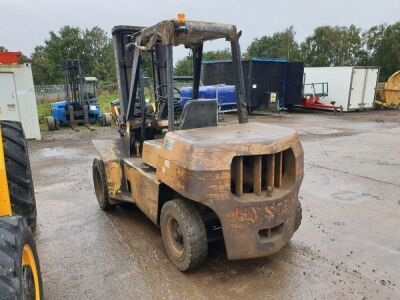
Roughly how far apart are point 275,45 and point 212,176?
49.5 meters

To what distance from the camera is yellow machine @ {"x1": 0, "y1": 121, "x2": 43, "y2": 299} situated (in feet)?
6.84

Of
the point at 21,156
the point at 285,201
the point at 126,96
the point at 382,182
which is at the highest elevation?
the point at 126,96

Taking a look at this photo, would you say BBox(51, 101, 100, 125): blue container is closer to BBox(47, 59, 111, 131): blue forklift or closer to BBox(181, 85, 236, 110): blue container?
BBox(47, 59, 111, 131): blue forklift

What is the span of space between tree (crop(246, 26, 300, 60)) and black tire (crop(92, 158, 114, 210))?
40.2 meters

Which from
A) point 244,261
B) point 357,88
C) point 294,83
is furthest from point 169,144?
point 357,88

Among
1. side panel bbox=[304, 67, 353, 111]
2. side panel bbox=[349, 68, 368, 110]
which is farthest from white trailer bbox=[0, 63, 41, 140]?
side panel bbox=[349, 68, 368, 110]

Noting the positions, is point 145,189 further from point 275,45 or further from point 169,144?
point 275,45

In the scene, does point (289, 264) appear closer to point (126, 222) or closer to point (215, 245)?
point (215, 245)

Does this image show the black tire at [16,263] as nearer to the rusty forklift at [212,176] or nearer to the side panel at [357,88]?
the rusty forklift at [212,176]

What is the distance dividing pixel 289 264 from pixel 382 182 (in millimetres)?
3740

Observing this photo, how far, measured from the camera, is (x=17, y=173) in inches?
146

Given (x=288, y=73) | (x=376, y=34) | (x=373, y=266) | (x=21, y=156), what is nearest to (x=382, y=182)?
(x=373, y=266)

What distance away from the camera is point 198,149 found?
3.16 metres

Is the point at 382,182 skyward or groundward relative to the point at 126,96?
groundward
